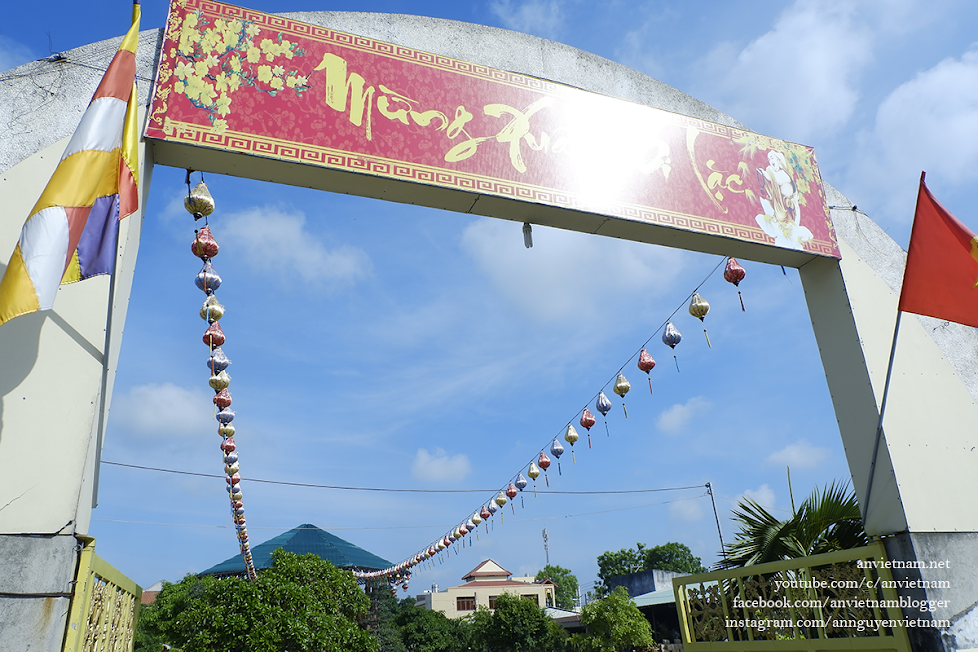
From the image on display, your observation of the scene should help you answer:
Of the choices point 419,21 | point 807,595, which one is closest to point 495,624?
point 807,595

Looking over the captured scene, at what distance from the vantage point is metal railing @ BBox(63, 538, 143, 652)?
10.8ft

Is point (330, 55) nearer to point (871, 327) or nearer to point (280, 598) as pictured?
point (871, 327)

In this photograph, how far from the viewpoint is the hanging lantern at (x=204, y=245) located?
17.9 ft

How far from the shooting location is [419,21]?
585cm

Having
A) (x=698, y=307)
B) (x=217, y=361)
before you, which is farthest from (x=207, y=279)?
(x=698, y=307)

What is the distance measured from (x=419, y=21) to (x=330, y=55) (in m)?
1.09

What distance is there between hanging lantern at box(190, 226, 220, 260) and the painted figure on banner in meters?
5.13

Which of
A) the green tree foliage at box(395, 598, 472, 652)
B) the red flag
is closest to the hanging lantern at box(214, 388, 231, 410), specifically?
the red flag

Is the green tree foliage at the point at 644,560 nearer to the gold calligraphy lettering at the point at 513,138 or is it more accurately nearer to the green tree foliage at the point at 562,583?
the green tree foliage at the point at 562,583

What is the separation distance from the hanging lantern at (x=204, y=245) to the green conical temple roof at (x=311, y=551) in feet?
126

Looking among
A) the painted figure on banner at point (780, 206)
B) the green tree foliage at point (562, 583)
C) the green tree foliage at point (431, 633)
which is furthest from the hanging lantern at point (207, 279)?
the green tree foliage at point (562, 583)

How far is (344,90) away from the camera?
5.12 m

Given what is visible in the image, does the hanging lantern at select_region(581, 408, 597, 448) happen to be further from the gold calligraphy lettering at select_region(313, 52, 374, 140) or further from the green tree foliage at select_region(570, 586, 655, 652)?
the green tree foliage at select_region(570, 586, 655, 652)

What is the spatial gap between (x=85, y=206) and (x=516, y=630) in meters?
26.5
